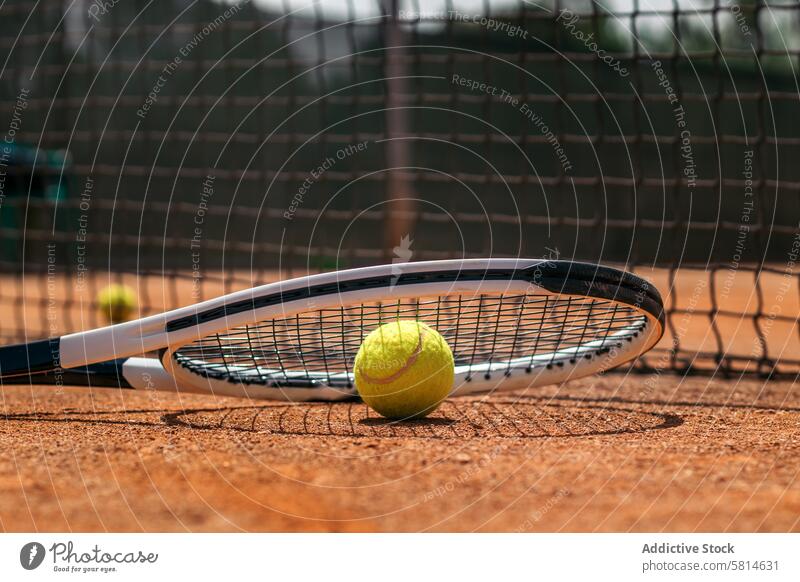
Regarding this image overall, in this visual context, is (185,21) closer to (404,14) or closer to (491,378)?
(404,14)

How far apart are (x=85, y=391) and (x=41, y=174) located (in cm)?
689

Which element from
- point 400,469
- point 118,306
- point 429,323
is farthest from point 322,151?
point 400,469

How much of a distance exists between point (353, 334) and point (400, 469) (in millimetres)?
635

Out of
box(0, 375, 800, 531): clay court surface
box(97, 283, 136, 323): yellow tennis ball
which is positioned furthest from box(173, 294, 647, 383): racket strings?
box(97, 283, 136, 323): yellow tennis ball

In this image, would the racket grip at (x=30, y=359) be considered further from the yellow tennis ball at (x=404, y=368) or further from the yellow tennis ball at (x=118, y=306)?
the yellow tennis ball at (x=118, y=306)

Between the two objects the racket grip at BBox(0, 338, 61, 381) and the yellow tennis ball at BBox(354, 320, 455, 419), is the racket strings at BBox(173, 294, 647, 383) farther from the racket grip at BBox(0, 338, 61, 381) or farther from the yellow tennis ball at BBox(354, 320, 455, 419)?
the racket grip at BBox(0, 338, 61, 381)

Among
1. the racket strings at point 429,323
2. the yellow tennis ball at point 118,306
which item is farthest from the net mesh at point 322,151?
the racket strings at point 429,323

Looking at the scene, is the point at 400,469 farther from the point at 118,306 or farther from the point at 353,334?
the point at 118,306

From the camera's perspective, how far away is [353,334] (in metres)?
2.27

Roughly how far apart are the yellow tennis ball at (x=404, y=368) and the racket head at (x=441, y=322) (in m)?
0.06

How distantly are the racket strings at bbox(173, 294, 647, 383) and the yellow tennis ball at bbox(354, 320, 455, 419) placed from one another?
0.28 feet

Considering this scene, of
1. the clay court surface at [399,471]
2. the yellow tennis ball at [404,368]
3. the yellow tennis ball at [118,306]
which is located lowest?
the yellow tennis ball at [118,306]

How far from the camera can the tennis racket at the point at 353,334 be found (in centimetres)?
187

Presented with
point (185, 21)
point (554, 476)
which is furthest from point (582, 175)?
point (554, 476)
